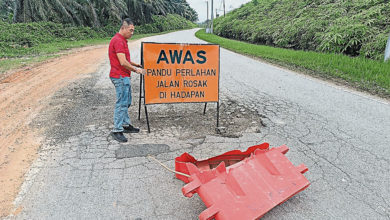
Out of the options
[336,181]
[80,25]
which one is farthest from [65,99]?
[80,25]

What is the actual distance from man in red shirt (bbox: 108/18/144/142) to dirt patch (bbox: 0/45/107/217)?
46.9 inches

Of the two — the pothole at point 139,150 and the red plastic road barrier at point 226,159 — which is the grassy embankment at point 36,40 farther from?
the red plastic road barrier at point 226,159

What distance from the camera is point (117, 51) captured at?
3.78 metres

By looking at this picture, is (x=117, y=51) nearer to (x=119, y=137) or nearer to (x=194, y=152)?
(x=119, y=137)

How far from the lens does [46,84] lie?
7.52 meters

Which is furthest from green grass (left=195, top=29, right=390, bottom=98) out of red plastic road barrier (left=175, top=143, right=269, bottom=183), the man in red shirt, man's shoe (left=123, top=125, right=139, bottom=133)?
the man in red shirt

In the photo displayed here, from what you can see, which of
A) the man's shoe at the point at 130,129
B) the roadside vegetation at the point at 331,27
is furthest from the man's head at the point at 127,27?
the roadside vegetation at the point at 331,27

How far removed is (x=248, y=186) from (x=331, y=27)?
1334 centimetres

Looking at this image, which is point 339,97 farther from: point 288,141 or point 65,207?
point 65,207

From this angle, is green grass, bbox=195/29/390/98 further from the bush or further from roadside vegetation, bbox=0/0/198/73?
the bush

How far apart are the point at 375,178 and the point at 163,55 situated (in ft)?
11.1

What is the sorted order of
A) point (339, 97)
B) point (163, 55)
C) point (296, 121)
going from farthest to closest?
point (339, 97) → point (296, 121) → point (163, 55)

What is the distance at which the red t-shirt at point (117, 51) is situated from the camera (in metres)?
3.78

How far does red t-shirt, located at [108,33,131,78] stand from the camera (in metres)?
3.78
